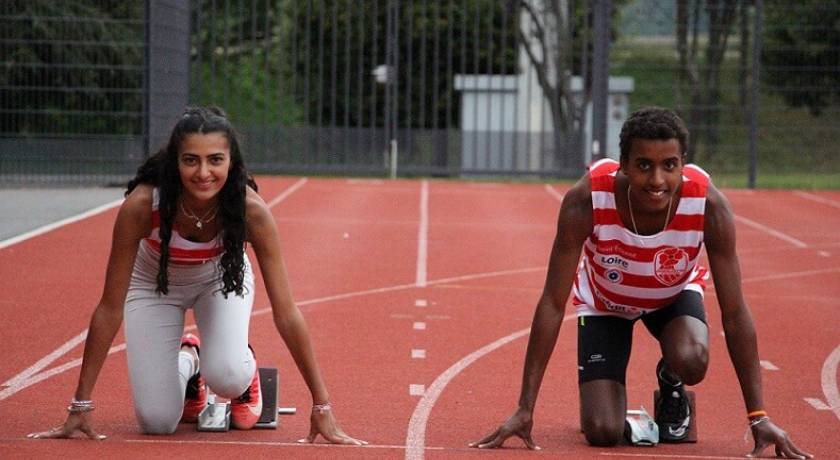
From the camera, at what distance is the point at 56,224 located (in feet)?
56.3

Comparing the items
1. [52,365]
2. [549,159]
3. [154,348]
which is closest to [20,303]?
[52,365]

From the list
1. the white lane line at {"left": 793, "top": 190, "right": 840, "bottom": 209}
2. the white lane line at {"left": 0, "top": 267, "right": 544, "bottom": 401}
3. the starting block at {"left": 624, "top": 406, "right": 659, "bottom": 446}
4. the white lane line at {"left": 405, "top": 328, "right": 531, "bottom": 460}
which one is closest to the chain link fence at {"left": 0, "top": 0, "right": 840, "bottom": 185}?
the white lane line at {"left": 793, "top": 190, "right": 840, "bottom": 209}

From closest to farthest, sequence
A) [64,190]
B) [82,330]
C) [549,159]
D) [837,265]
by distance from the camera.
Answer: [82,330] → [837,265] → [64,190] → [549,159]

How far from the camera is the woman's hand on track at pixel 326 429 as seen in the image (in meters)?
6.41

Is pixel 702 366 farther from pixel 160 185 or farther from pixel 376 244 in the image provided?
pixel 376 244

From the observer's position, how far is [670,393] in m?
7.01

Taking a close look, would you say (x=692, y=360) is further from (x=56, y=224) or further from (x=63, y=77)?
(x=63, y=77)

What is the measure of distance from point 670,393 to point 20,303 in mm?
6007

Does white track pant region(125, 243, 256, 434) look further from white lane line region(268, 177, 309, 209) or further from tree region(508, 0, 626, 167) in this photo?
tree region(508, 0, 626, 167)

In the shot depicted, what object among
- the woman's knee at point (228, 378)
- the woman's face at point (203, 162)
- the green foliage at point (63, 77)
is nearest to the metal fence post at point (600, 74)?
the green foliage at point (63, 77)

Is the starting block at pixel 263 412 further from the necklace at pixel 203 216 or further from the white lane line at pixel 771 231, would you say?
the white lane line at pixel 771 231

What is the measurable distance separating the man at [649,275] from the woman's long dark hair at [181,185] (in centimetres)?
135

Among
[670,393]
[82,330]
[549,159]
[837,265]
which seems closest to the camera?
[670,393]

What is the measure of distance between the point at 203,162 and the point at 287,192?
16.9 metres
